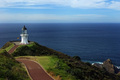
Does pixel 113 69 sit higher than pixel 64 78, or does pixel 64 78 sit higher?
pixel 64 78

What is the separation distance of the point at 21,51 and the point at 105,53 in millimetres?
48454

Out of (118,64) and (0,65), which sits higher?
(0,65)

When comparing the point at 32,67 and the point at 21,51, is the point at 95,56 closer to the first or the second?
the point at 21,51

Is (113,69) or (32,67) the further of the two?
(113,69)

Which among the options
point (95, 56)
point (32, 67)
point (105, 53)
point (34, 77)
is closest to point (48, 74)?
point (34, 77)

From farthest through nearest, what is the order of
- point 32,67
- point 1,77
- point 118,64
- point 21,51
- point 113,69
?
1. point 118,64
2. point 113,69
3. point 21,51
4. point 32,67
5. point 1,77

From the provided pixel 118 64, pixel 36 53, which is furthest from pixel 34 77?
pixel 118 64

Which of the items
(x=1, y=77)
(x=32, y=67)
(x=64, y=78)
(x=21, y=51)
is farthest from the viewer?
(x=21, y=51)

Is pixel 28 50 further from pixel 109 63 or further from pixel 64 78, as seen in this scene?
pixel 109 63

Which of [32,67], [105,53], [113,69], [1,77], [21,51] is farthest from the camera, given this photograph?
[105,53]

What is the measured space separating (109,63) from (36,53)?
91.9ft

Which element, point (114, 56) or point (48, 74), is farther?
point (114, 56)

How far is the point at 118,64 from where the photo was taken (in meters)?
55.3

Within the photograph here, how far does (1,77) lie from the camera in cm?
1396
